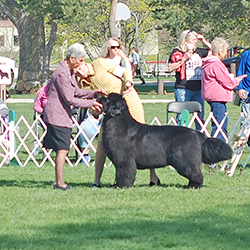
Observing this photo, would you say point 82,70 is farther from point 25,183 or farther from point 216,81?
point 216,81

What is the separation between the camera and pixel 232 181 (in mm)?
9297

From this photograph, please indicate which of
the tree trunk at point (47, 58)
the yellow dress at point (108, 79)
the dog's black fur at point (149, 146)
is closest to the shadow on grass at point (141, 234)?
the dog's black fur at point (149, 146)

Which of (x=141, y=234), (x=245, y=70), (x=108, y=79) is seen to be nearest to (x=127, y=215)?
(x=141, y=234)

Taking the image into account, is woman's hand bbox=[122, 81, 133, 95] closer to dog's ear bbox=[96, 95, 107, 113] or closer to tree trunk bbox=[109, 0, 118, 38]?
dog's ear bbox=[96, 95, 107, 113]

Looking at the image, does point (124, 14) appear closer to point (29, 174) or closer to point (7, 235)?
point (29, 174)

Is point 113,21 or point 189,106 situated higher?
point 113,21

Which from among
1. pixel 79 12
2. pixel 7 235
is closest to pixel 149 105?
pixel 79 12

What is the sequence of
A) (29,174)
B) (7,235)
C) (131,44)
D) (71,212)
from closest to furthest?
1. (7,235)
2. (71,212)
3. (29,174)
4. (131,44)

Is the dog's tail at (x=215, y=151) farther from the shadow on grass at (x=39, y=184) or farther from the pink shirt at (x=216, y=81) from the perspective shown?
the pink shirt at (x=216, y=81)

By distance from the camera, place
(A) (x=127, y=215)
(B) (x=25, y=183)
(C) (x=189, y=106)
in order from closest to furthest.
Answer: (A) (x=127, y=215) < (B) (x=25, y=183) < (C) (x=189, y=106)

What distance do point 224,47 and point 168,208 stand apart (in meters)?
4.30

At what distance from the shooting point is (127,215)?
6711 millimetres

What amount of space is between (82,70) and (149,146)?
1285 millimetres

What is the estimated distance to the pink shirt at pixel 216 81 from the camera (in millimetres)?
10664
